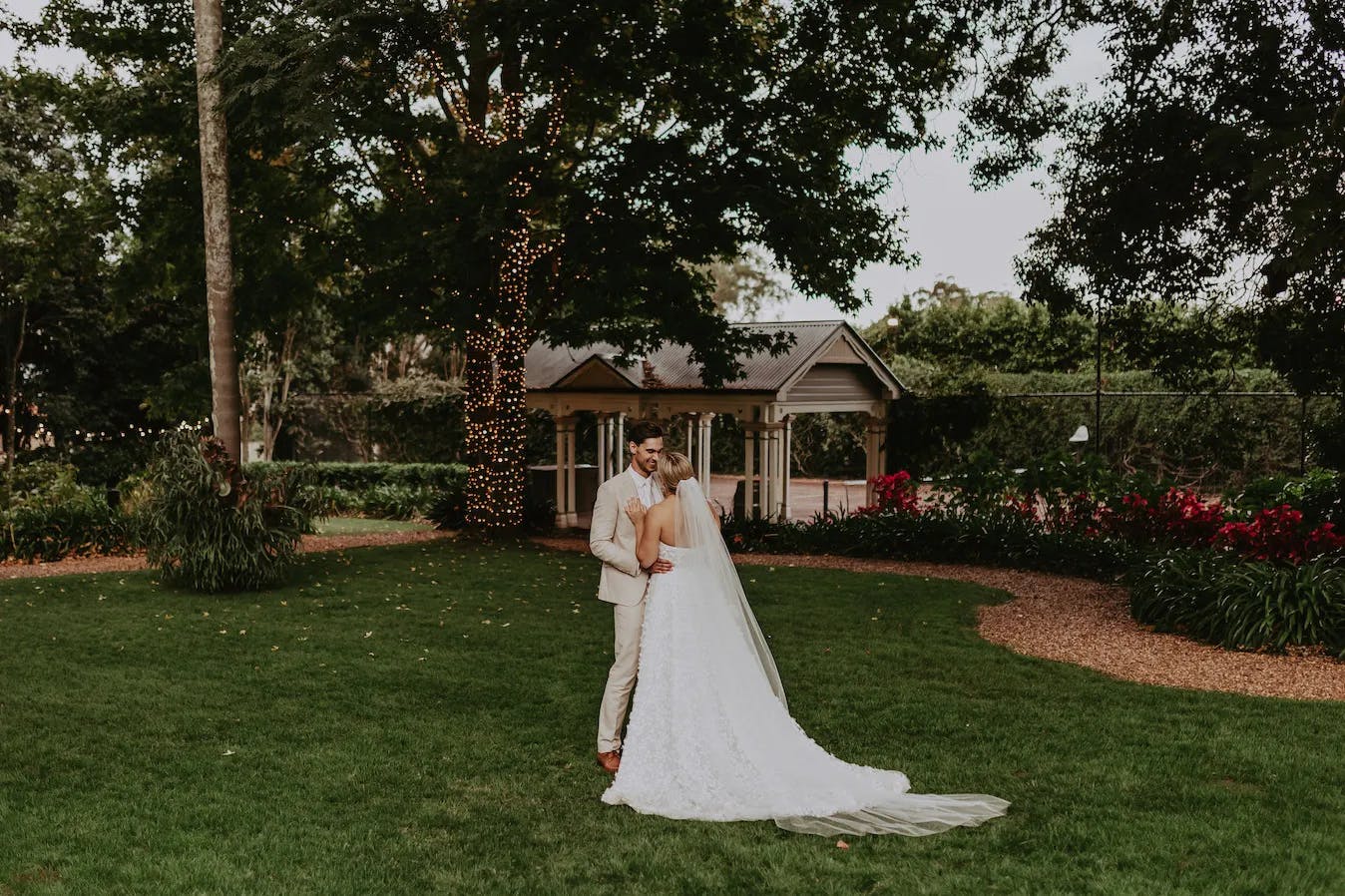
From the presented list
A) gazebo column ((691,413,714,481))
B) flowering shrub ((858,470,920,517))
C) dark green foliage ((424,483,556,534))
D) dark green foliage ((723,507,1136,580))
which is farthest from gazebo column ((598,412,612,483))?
flowering shrub ((858,470,920,517))

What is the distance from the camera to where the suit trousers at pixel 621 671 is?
252 inches

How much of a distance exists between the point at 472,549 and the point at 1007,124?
885cm

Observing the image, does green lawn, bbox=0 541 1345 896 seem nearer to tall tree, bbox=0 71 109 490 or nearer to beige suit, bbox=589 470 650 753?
beige suit, bbox=589 470 650 753

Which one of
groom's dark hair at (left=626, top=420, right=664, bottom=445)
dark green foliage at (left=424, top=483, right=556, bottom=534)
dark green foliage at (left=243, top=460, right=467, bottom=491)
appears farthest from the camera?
dark green foliage at (left=243, top=460, right=467, bottom=491)

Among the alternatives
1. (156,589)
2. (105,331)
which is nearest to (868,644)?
(156,589)

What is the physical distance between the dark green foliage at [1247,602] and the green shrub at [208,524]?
890cm

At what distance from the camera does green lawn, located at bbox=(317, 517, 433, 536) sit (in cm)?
1975

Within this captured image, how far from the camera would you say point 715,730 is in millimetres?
6004

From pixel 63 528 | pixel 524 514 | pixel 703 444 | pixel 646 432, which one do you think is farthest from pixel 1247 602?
pixel 63 528

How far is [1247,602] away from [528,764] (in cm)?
665

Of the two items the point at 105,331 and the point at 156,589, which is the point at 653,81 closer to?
the point at 156,589

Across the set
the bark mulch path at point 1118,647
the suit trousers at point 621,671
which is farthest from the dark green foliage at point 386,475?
the suit trousers at point 621,671

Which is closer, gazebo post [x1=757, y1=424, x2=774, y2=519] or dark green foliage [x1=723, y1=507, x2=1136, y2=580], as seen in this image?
dark green foliage [x1=723, y1=507, x2=1136, y2=580]

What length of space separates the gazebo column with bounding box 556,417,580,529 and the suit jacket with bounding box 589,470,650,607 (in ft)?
46.3
